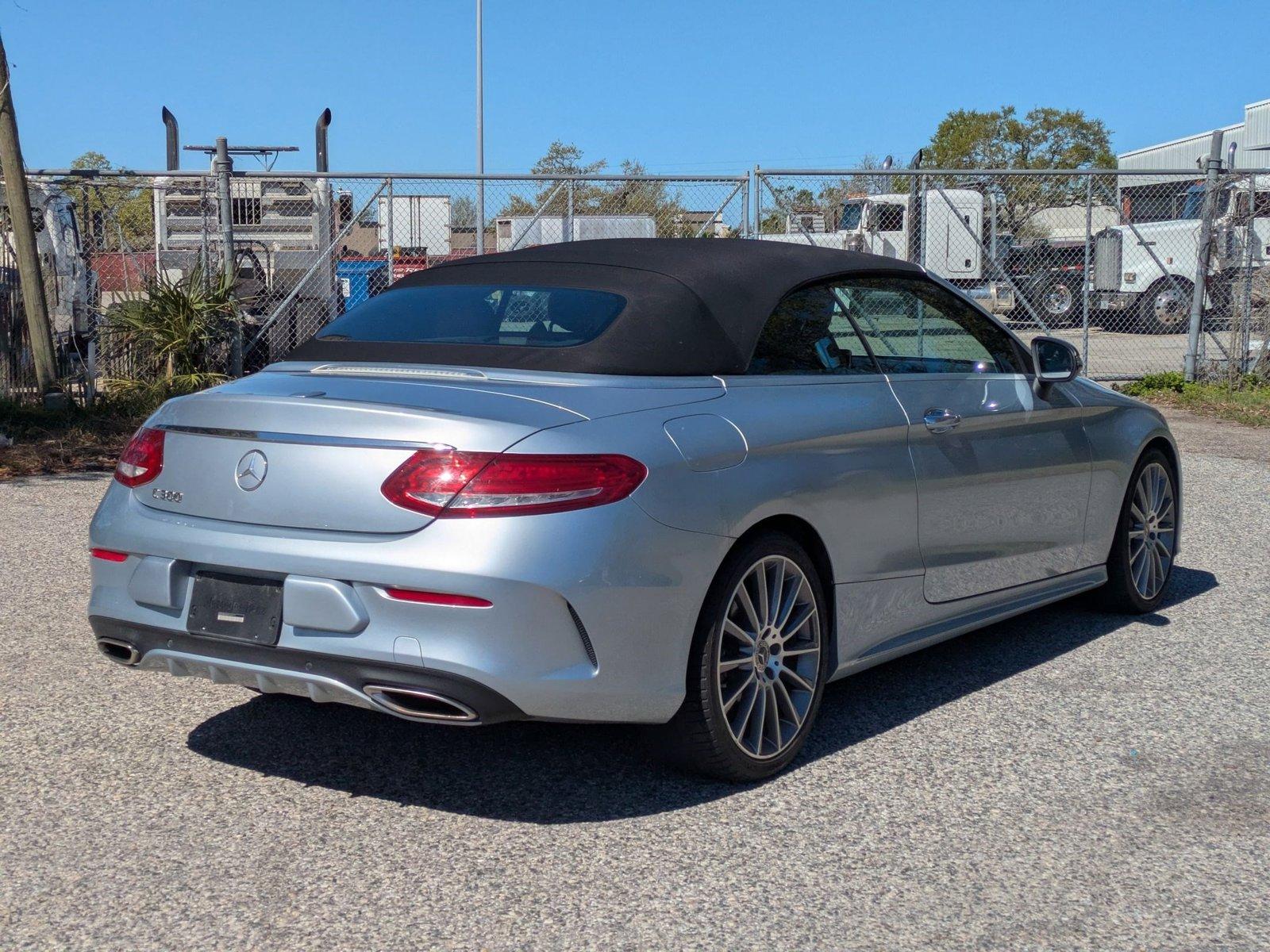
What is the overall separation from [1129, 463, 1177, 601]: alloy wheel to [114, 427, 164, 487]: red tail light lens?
13.2 ft

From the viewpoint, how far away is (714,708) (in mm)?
3857

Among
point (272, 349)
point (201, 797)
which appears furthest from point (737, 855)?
point (272, 349)

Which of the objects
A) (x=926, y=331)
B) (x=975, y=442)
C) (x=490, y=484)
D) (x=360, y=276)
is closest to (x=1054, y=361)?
(x=926, y=331)

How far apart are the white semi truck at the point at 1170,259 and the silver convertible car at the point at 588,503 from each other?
11759 mm

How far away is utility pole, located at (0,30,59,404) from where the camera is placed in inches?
461

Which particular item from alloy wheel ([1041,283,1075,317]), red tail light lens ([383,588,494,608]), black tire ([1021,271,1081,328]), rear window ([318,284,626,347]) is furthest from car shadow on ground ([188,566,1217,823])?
alloy wheel ([1041,283,1075,317])

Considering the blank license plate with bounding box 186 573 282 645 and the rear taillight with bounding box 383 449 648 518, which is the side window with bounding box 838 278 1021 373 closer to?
the rear taillight with bounding box 383 449 648 518

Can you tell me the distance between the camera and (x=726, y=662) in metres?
3.94

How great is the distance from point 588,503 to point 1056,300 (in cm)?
1549

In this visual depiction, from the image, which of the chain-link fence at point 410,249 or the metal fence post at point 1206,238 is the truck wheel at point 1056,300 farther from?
the metal fence post at point 1206,238

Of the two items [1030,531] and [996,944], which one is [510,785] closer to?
[996,944]

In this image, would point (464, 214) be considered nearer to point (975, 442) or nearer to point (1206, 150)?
point (975, 442)

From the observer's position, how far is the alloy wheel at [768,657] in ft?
13.0

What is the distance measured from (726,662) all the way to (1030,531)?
1876 millimetres
